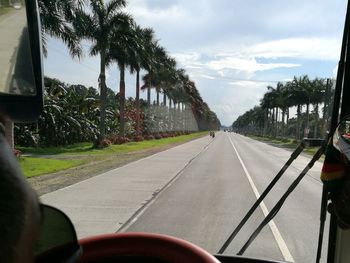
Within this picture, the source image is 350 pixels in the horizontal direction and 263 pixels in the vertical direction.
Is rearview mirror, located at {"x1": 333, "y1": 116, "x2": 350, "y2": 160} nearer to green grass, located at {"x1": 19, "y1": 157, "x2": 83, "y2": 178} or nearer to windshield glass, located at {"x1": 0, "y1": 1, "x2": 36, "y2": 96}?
windshield glass, located at {"x1": 0, "y1": 1, "x2": 36, "y2": 96}

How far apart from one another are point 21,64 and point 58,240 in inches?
18.6

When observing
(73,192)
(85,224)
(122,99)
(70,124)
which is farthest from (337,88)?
(122,99)

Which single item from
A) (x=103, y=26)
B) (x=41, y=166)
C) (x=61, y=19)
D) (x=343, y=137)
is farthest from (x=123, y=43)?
(x=343, y=137)

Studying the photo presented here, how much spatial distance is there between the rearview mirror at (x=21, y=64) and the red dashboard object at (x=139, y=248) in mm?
837

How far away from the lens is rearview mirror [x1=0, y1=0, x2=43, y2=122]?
1391 millimetres

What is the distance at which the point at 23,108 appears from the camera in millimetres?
1436

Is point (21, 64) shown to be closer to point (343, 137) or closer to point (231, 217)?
point (343, 137)

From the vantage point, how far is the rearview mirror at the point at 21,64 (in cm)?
139

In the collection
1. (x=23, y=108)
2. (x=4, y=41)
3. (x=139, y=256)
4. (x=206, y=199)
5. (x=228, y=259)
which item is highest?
(x=4, y=41)

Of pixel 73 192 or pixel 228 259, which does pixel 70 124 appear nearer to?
pixel 73 192

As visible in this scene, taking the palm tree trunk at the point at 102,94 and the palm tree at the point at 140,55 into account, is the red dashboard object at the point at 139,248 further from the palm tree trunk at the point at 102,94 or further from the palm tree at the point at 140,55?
the palm tree at the point at 140,55

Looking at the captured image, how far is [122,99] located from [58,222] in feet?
160

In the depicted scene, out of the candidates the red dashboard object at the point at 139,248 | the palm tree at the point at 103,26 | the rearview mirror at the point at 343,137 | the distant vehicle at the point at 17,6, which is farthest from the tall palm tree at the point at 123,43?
the distant vehicle at the point at 17,6

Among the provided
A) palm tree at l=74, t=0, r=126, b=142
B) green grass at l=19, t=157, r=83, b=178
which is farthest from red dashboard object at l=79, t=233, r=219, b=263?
palm tree at l=74, t=0, r=126, b=142
